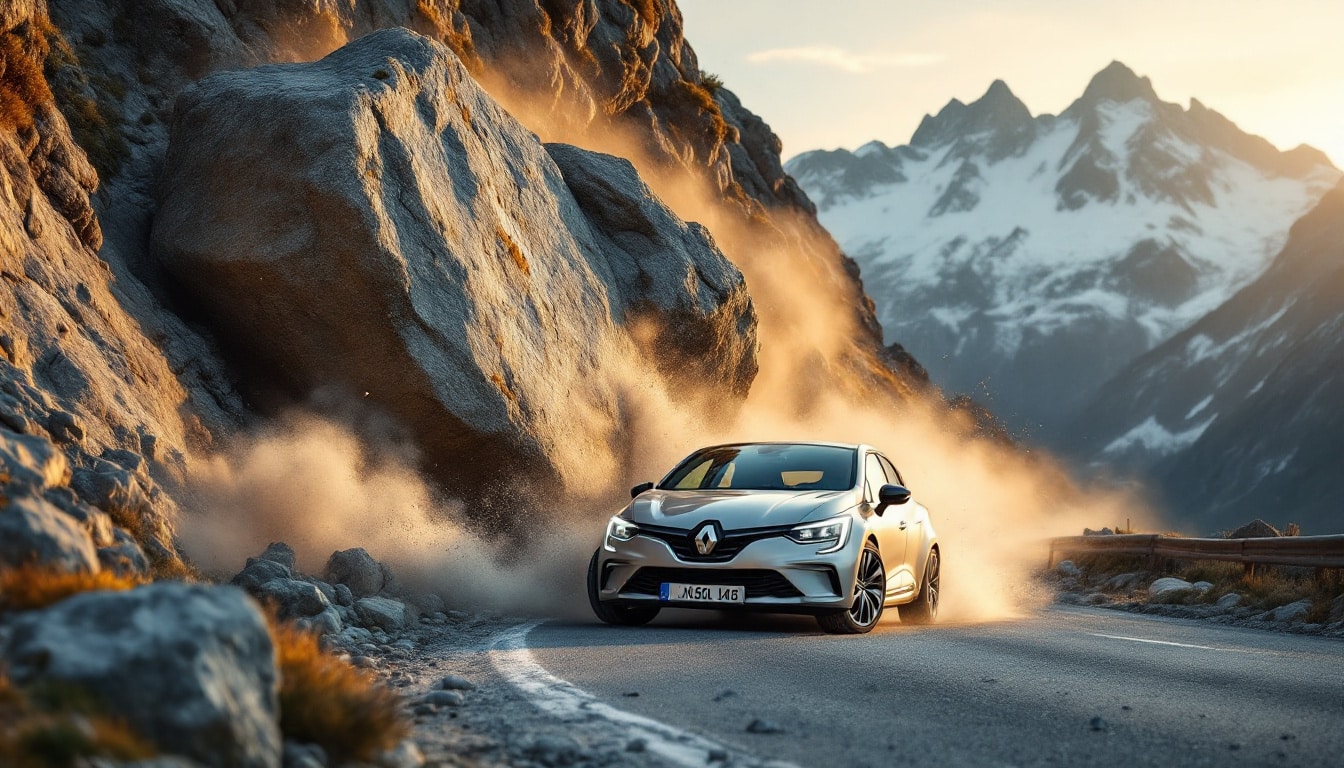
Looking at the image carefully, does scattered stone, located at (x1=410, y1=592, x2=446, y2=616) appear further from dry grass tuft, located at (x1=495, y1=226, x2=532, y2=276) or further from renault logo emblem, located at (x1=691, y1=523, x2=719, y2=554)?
Answer: dry grass tuft, located at (x1=495, y1=226, x2=532, y2=276)

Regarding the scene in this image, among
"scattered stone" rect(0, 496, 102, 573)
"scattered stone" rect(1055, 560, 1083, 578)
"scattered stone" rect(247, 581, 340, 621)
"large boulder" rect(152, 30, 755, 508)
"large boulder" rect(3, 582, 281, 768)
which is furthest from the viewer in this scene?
"scattered stone" rect(1055, 560, 1083, 578)

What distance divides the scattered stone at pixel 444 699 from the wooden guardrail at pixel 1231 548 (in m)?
10.9

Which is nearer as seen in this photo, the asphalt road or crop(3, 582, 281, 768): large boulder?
crop(3, 582, 281, 768): large boulder

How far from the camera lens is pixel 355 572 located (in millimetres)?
10734

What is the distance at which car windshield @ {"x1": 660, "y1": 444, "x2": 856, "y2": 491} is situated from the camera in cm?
1091

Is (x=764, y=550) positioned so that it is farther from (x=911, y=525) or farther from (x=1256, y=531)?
(x=1256, y=531)

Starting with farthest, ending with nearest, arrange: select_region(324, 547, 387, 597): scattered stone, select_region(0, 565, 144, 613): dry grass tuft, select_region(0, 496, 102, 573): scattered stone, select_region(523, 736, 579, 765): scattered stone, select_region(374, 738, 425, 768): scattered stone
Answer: select_region(324, 547, 387, 597): scattered stone → select_region(523, 736, 579, 765): scattered stone → select_region(0, 496, 102, 573): scattered stone → select_region(374, 738, 425, 768): scattered stone → select_region(0, 565, 144, 613): dry grass tuft

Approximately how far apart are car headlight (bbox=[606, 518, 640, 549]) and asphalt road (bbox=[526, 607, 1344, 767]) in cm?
69

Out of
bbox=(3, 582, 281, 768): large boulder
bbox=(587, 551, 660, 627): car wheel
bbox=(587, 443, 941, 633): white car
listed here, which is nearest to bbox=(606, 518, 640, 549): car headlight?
bbox=(587, 443, 941, 633): white car

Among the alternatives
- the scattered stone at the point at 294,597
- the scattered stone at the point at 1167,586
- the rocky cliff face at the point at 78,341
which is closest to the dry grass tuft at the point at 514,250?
the rocky cliff face at the point at 78,341

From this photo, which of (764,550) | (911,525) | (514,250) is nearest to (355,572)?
(764,550)

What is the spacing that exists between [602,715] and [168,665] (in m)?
2.67

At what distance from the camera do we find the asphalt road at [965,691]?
530 centimetres

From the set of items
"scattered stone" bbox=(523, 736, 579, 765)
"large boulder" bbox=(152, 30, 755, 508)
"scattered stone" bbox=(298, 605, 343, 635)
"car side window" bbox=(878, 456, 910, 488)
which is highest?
"large boulder" bbox=(152, 30, 755, 508)
